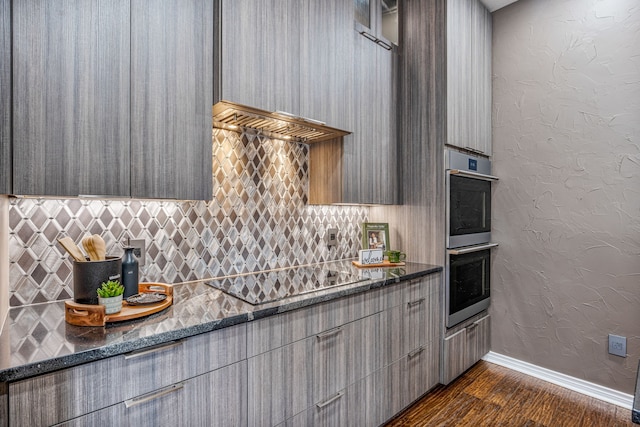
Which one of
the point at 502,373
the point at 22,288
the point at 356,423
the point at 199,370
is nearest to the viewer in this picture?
the point at 199,370

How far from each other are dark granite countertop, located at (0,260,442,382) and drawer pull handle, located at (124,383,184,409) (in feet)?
0.53

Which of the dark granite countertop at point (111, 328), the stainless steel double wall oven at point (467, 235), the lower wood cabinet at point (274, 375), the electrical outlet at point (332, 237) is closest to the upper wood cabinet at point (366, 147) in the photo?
the electrical outlet at point (332, 237)

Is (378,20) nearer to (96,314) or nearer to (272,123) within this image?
(272,123)

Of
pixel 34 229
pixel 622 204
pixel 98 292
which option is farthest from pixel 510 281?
pixel 34 229

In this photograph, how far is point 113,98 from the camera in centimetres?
126

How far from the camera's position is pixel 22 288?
1.34m

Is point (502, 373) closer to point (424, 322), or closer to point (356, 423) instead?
point (424, 322)

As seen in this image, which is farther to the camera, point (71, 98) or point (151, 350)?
point (71, 98)

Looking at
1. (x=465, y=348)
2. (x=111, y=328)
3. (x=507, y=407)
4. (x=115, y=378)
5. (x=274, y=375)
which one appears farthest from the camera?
(x=465, y=348)

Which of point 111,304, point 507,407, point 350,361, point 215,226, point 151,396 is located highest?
point 215,226

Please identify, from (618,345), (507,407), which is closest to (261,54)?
(507,407)

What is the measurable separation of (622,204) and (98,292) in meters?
2.95

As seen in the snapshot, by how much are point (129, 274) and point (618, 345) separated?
294 centimetres

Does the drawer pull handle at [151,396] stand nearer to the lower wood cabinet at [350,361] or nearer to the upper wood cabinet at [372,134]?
the lower wood cabinet at [350,361]
